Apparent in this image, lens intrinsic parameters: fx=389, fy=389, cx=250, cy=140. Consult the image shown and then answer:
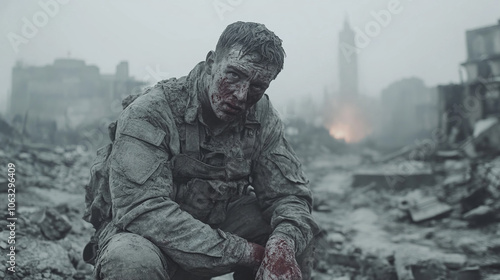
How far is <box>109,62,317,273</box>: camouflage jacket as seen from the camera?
1.85 meters

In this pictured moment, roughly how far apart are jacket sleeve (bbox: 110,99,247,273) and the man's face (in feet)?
1.20

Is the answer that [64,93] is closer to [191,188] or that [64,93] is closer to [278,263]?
[191,188]

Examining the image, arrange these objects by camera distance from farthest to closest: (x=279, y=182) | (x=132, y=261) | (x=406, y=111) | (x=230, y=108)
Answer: (x=406, y=111)
(x=279, y=182)
(x=230, y=108)
(x=132, y=261)

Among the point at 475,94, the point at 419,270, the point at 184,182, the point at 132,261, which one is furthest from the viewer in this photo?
the point at 475,94

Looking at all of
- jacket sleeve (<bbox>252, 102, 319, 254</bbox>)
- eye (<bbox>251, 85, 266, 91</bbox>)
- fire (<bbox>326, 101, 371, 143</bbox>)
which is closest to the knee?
jacket sleeve (<bbox>252, 102, 319, 254</bbox>)

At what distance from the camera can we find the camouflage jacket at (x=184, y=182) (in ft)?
6.07

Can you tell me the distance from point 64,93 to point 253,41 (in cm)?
1305

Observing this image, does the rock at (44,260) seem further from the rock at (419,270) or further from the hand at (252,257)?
the rock at (419,270)

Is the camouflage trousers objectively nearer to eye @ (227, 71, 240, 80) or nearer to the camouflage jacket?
the camouflage jacket

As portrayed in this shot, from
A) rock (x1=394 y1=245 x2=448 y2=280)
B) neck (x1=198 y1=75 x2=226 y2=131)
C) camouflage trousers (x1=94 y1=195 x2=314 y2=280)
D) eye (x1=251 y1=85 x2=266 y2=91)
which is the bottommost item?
rock (x1=394 y1=245 x2=448 y2=280)

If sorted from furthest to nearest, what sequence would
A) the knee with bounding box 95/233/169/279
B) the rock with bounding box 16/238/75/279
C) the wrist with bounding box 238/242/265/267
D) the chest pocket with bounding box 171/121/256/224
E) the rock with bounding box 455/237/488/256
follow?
1. the rock with bounding box 455/237/488/256
2. the rock with bounding box 16/238/75/279
3. the chest pocket with bounding box 171/121/256/224
4. the wrist with bounding box 238/242/265/267
5. the knee with bounding box 95/233/169/279

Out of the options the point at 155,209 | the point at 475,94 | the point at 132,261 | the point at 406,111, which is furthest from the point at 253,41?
the point at 406,111

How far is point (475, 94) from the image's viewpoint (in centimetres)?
1797

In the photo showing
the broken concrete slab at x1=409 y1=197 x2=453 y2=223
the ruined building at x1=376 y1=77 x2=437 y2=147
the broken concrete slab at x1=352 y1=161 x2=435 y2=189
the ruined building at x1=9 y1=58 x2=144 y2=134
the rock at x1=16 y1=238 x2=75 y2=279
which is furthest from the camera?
Answer: the ruined building at x1=376 y1=77 x2=437 y2=147
